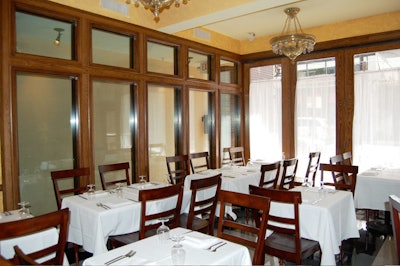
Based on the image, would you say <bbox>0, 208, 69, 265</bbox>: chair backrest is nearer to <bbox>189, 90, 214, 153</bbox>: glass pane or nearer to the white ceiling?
the white ceiling

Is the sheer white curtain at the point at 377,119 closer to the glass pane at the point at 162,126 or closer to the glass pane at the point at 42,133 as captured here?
the glass pane at the point at 162,126

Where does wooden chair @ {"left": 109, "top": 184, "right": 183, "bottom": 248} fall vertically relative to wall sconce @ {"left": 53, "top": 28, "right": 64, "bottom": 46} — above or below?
below

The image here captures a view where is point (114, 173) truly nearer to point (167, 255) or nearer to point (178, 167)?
point (178, 167)

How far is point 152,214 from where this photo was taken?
293 cm

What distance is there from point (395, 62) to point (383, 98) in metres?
0.63

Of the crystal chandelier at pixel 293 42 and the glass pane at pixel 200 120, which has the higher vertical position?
the crystal chandelier at pixel 293 42

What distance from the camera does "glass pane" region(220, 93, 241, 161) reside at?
6.93 metres

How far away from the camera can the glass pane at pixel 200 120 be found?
20.3 feet

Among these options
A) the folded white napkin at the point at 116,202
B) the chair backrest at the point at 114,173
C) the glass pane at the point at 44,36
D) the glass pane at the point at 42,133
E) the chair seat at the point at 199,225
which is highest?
the glass pane at the point at 44,36

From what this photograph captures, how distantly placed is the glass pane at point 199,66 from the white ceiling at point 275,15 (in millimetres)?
601

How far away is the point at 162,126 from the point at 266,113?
8.45 feet

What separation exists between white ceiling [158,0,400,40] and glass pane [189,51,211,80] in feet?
1.97

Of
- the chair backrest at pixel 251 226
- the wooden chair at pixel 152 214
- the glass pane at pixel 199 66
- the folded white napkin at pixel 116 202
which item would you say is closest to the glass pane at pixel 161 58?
the glass pane at pixel 199 66

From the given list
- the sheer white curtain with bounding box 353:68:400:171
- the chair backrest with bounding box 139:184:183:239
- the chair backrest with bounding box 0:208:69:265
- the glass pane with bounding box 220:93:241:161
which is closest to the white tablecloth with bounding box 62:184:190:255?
the chair backrest with bounding box 139:184:183:239
